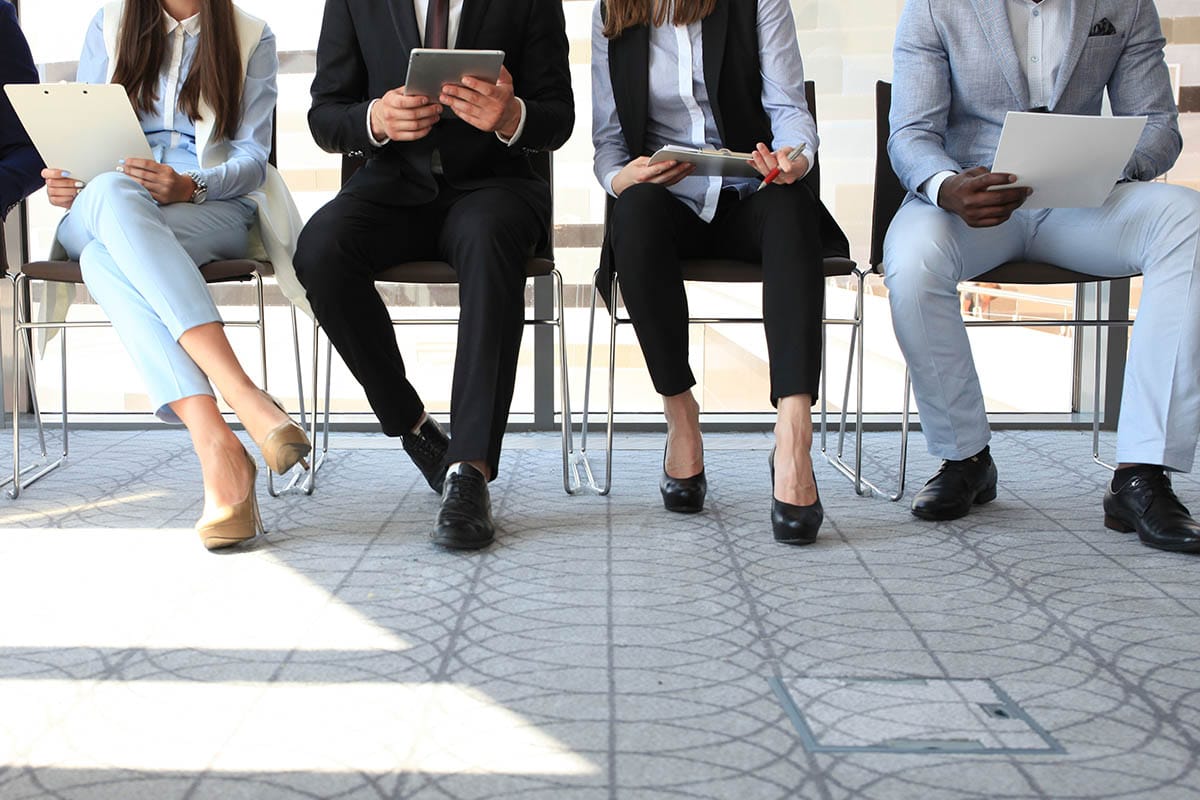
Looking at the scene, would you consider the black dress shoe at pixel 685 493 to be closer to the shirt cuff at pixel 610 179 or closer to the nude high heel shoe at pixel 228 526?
the shirt cuff at pixel 610 179

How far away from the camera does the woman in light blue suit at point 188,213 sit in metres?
2.04

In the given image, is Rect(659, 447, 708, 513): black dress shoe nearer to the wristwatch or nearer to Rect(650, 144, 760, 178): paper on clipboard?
Rect(650, 144, 760, 178): paper on clipboard

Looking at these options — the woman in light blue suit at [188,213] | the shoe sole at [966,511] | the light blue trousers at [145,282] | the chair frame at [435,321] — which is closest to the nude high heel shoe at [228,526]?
the woman in light blue suit at [188,213]

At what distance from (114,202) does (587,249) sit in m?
1.52

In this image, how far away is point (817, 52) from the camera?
327 cm

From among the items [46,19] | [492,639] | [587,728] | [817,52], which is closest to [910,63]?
[817,52]

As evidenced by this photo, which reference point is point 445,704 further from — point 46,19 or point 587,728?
point 46,19

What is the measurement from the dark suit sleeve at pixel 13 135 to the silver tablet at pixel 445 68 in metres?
0.99

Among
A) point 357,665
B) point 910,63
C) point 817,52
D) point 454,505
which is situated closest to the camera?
point 357,665

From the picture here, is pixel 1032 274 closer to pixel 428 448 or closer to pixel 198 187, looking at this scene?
pixel 428 448

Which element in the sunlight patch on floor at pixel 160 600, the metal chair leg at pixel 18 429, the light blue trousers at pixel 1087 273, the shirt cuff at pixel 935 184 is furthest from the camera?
the metal chair leg at pixel 18 429

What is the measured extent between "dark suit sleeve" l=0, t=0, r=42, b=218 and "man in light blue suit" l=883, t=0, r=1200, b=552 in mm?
1827

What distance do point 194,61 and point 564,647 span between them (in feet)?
5.21

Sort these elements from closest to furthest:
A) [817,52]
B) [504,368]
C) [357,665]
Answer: [357,665] → [504,368] → [817,52]
